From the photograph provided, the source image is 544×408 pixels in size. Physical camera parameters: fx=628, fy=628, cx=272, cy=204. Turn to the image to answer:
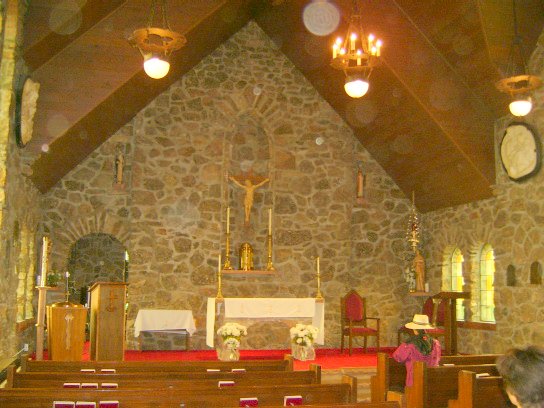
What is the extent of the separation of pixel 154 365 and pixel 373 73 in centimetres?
620

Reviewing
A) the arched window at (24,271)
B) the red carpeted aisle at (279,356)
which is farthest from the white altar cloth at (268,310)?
the arched window at (24,271)

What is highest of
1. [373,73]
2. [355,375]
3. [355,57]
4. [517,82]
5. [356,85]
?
[373,73]

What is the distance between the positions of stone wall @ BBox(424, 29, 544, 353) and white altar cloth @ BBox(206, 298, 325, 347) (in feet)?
7.88

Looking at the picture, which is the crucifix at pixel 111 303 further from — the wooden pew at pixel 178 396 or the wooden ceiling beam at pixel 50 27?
the wooden pew at pixel 178 396

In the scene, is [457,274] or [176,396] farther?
[457,274]

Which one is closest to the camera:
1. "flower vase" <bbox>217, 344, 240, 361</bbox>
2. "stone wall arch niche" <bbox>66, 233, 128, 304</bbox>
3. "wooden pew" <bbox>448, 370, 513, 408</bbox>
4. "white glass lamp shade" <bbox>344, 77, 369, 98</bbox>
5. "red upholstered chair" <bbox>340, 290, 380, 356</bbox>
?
"wooden pew" <bbox>448, 370, 513, 408</bbox>

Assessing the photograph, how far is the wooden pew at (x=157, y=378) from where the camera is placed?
4383mm

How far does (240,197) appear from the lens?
1123cm

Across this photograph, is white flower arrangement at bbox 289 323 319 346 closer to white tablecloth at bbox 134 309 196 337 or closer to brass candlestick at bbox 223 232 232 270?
white tablecloth at bbox 134 309 196 337

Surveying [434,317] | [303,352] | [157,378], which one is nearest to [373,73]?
[434,317]

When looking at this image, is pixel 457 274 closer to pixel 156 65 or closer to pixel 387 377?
pixel 387 377

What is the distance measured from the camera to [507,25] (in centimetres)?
791

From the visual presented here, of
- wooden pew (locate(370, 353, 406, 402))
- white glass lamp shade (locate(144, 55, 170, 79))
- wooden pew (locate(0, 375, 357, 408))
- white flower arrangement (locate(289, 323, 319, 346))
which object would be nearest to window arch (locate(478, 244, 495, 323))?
white flower arrangement (locate(289, 323, 319, 346))

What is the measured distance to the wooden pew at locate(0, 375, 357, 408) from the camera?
11.9 ft
